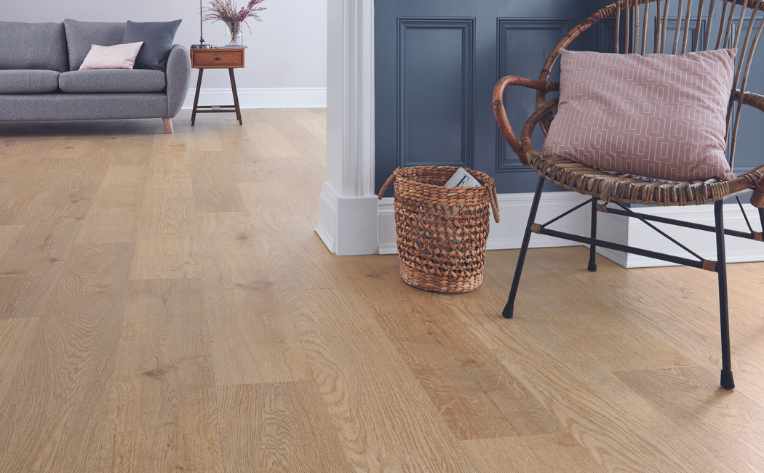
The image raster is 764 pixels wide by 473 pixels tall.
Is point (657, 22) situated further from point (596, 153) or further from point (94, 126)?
point (94, 126)

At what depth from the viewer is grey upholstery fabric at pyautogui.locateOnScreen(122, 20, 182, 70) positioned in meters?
6.24

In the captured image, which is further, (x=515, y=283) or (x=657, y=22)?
(x=657, y=22)

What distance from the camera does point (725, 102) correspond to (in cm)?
217

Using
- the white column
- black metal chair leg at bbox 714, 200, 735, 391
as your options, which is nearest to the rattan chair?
black metal chair leg at bbox 714, 200, 735, 391

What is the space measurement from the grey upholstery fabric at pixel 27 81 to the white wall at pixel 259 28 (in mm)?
1535

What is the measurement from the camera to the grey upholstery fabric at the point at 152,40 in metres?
6.24

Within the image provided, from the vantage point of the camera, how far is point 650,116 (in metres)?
2.13

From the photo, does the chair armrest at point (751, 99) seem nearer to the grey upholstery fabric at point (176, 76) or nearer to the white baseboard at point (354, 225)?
the white baseboard at point (354, 225)

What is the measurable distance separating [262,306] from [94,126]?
14.6ft

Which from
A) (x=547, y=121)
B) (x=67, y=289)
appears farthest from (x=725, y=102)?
(x=67, y=289)

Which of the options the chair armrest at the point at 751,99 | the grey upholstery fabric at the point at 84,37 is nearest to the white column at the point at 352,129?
the chair armrest at the point at 751,99

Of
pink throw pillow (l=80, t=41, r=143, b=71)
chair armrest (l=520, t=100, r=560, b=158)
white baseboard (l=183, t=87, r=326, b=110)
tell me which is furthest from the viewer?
white baseboard (l=183, t=87, r=326, b=110)

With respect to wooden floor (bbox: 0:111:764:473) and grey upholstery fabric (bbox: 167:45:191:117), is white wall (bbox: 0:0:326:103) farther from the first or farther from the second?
wooden floor (bbox: 0:111:764:473)

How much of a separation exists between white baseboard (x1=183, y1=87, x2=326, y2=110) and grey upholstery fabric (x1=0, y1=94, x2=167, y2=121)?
1.59 m
